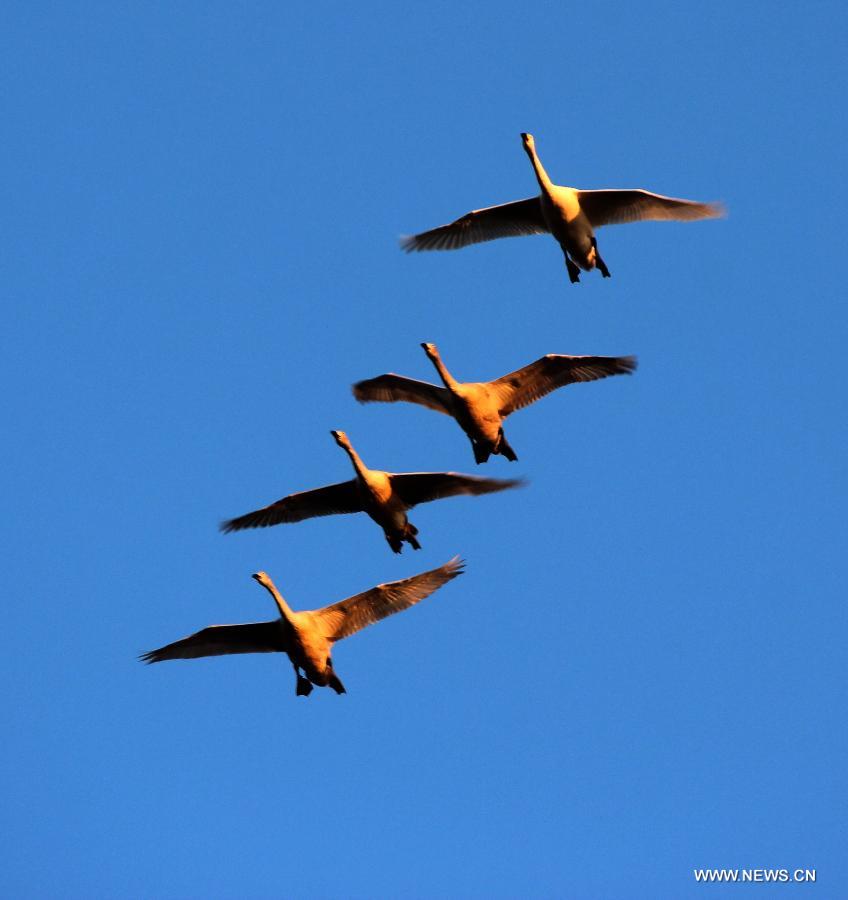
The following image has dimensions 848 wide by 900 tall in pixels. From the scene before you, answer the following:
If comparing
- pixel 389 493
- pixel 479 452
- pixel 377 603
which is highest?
pixel 479 452

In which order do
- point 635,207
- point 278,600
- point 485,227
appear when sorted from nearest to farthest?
point 278,600 < point 635,207 < point 485,227

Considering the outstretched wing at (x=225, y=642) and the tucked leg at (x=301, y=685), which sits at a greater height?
the outstretched wing at (x=225, y=642)

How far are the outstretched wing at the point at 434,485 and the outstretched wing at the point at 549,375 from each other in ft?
5.55

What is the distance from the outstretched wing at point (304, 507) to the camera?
2630 centimetres

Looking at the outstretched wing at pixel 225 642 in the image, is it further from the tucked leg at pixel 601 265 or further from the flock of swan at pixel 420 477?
the tucked leg at pixel 601 265

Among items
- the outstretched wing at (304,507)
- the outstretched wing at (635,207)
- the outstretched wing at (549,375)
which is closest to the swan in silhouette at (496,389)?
the outstretched wing at (549,375)

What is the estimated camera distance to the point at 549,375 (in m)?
25.9

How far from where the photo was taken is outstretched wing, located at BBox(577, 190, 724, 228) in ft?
87.1

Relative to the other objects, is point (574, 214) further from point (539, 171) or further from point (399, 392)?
point (399, 392)

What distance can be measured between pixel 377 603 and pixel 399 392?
4.19 m

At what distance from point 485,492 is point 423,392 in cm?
259

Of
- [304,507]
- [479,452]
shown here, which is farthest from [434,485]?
[304,507]

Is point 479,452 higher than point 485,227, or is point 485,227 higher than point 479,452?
point 485,227

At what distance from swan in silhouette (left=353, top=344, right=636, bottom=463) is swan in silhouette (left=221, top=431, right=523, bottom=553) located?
3.04 feet
